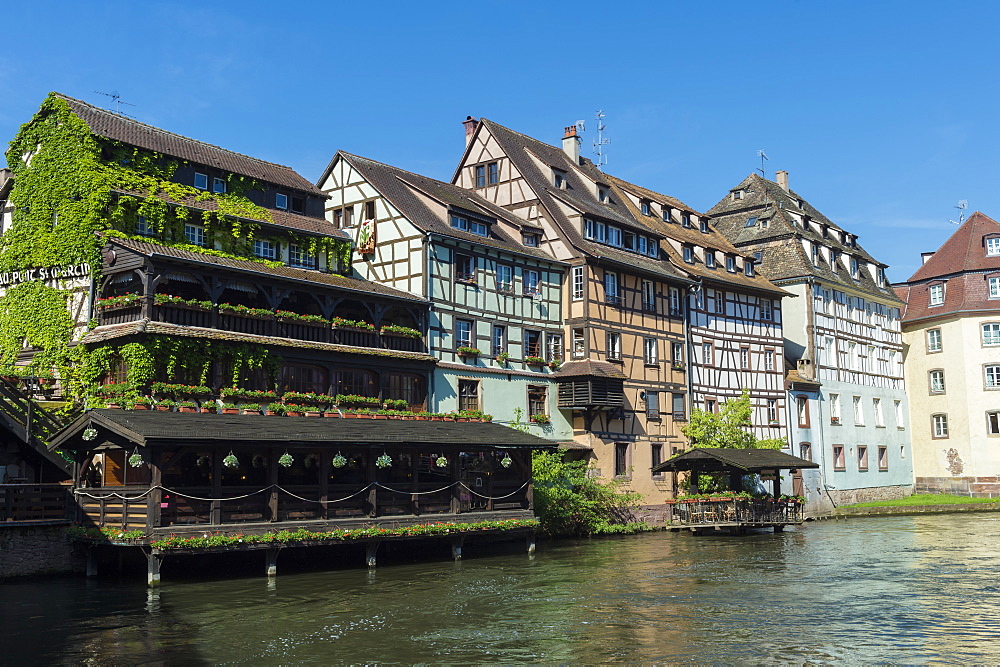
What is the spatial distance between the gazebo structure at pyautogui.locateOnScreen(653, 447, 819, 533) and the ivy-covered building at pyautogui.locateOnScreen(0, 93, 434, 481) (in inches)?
489

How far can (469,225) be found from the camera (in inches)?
1806

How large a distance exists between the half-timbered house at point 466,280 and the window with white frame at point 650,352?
495 centimetres

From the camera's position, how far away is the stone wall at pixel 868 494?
58750 mm

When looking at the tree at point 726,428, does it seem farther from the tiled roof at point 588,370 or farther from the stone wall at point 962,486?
the stone wall at point 962,486

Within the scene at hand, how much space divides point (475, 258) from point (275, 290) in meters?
10.8

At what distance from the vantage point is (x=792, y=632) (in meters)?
20.6

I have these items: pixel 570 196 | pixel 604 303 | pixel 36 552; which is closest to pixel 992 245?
pixel 570 196

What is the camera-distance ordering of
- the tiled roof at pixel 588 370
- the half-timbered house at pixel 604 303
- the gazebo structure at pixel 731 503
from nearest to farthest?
the gazebo structure at pixel 731 503 < the tiled roof at pixel 588 370 < the half-timbered house at pixel 604 303

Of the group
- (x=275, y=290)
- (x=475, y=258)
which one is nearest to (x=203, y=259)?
(x=275, y=290)

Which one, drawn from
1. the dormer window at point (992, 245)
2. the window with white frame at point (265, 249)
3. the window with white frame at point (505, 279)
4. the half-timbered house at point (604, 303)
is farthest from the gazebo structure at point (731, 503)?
the dormer window at point (992, 245)

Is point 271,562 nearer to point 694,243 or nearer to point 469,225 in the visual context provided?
point 469,225

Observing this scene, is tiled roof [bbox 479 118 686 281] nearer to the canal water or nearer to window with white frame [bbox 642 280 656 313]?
window with white frame [bbox 642 280 656 313]

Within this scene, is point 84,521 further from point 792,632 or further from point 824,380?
point 824,380

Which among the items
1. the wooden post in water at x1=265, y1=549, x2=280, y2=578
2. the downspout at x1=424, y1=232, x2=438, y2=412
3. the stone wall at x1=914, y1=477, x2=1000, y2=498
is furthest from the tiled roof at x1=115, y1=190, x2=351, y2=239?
the stone wall at x1=914, y1=477, x2=1000, y2=498
